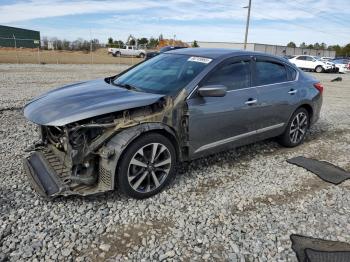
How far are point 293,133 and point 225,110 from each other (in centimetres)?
203

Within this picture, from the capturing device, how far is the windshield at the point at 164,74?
4.02 m

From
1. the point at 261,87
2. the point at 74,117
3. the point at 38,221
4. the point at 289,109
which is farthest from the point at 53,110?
the point at 289,109

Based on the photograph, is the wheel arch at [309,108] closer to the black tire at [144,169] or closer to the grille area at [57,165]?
the black tire at [144,169]

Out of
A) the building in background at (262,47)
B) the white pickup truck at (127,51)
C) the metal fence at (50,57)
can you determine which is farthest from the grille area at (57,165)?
the building in background at (262,47)

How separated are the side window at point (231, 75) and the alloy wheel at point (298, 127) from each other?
4.96 feet

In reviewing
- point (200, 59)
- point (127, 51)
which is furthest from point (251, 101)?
point (127, 51)

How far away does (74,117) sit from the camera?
10.5ft

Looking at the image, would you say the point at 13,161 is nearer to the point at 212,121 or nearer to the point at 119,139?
the point at 119,139

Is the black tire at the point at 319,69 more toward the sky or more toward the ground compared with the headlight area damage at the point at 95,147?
more toward the ground

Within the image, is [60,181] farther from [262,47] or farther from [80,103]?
[262,47]

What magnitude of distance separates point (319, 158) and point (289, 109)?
93 centimetres

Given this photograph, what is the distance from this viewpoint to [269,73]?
5.02 metres

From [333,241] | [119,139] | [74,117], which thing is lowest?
[333,241]

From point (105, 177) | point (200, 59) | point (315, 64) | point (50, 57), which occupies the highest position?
point (200, 59)
